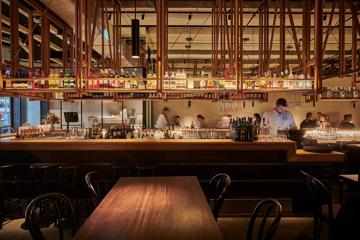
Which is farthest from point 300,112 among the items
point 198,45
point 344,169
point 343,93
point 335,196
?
point 335,196

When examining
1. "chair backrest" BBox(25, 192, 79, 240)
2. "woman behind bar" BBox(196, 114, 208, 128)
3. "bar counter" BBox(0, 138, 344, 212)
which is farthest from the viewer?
"woman behind bar" BBox(196, 114, 208, 128)

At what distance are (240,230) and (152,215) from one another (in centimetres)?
263

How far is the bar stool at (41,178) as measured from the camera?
16.2 ft

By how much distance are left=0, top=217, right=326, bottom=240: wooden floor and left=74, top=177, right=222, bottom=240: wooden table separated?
65.9 inches

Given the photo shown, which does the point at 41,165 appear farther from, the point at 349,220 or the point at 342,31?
the point at 342,31

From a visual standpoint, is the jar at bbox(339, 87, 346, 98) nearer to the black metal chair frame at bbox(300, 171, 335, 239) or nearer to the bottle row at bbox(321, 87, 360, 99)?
the bottle row at bbox(321, 87, 360, 99)

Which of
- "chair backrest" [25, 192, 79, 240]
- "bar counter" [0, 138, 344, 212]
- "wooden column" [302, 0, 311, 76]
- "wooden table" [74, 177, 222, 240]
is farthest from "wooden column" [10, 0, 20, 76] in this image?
"wooden column" [302, 0, 311, 76]

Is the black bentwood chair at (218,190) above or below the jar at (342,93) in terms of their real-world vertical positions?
below

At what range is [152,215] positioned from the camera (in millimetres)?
2363

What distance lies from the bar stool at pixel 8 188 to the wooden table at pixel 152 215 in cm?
246

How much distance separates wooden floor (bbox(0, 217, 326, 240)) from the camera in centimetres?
437

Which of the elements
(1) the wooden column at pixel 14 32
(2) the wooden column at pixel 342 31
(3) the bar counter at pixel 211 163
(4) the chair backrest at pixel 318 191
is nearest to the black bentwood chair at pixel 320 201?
(4) the chair backrest at pixel 318 191

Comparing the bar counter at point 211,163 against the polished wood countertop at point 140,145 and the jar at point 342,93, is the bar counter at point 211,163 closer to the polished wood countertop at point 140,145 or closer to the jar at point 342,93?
the polished wood countertop at point 140,145

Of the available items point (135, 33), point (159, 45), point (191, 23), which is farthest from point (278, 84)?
point (191, 23)
